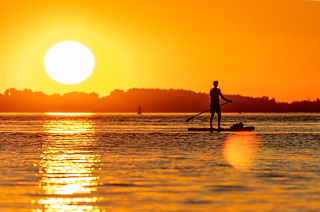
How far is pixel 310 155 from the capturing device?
75.3 feet

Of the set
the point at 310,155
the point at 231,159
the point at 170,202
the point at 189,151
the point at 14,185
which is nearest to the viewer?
the point at 170,202

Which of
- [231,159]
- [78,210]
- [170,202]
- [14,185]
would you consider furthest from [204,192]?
[231,159]

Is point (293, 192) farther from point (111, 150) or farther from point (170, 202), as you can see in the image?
point (111, 150)

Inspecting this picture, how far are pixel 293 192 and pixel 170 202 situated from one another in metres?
2.57

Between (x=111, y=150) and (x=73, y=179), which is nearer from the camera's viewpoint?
(x=73, y=179)

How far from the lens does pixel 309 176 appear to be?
1655 centimetres

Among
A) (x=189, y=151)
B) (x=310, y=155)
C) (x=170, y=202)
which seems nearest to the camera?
(x=170, y=202)

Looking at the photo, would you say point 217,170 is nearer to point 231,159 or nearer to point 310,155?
point 231,159

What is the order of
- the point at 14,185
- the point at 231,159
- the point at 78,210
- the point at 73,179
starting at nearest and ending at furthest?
1. the point at 78,210
2. the point at 14,185
3. the point at 73,179
4. the point at 231,159

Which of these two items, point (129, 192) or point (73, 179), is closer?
point (129, 192)

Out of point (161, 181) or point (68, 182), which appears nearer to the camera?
point (161, 181)

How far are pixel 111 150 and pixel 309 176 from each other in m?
11.1

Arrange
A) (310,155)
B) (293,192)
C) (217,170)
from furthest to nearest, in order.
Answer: (310,155), (217,170), (293,192)

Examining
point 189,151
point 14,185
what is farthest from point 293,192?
point 189,151
